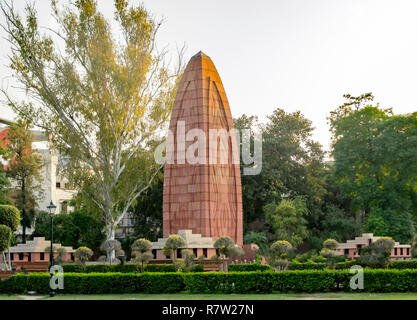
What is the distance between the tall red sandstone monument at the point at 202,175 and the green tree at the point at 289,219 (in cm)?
594

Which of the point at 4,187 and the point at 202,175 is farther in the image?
the point at 4,187

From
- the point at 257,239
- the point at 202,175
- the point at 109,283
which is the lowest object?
the point at 109,283

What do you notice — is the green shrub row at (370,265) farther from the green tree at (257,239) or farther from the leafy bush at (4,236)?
the green tree at (257,239)

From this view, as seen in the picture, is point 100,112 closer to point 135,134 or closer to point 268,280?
point 135,134

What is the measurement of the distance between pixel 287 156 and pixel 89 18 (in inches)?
498

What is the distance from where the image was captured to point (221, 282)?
13.8 m

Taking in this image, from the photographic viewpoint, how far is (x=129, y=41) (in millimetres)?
24031

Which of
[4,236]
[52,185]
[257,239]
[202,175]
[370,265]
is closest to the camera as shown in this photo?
[370,265]

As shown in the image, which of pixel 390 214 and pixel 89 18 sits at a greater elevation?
pixel 89 18

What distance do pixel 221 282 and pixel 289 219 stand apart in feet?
44.9

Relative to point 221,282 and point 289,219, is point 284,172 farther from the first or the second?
point 221,282

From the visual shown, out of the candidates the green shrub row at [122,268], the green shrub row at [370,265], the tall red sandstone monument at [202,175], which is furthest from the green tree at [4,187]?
the green shrub row at [370,265]

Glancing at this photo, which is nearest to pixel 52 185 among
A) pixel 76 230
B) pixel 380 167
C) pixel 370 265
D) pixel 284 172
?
pixel 76 230
